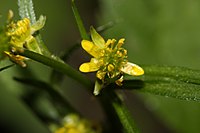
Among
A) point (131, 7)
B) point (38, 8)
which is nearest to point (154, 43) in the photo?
point (131, 7)

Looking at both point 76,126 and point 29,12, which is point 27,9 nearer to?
point 29,12

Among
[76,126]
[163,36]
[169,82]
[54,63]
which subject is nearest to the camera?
[54,63]

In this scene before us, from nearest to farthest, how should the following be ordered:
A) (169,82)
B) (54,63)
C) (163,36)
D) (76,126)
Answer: (54,63)
(169,82)
(76,126)
(163,36)

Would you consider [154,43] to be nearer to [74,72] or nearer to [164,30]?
[164,30]

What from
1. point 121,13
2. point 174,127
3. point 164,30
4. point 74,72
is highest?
point 74,72

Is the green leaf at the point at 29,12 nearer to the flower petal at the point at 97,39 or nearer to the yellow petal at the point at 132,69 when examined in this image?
the flower petal at the point at 97,39

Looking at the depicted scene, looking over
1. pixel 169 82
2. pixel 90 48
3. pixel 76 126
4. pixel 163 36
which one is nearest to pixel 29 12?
pixel 90 48

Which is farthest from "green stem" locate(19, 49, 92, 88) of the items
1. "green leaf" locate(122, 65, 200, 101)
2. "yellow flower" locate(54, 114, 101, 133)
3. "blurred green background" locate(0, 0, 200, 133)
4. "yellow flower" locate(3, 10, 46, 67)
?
"blurred green background" locate(0, 0, 200, 133)
